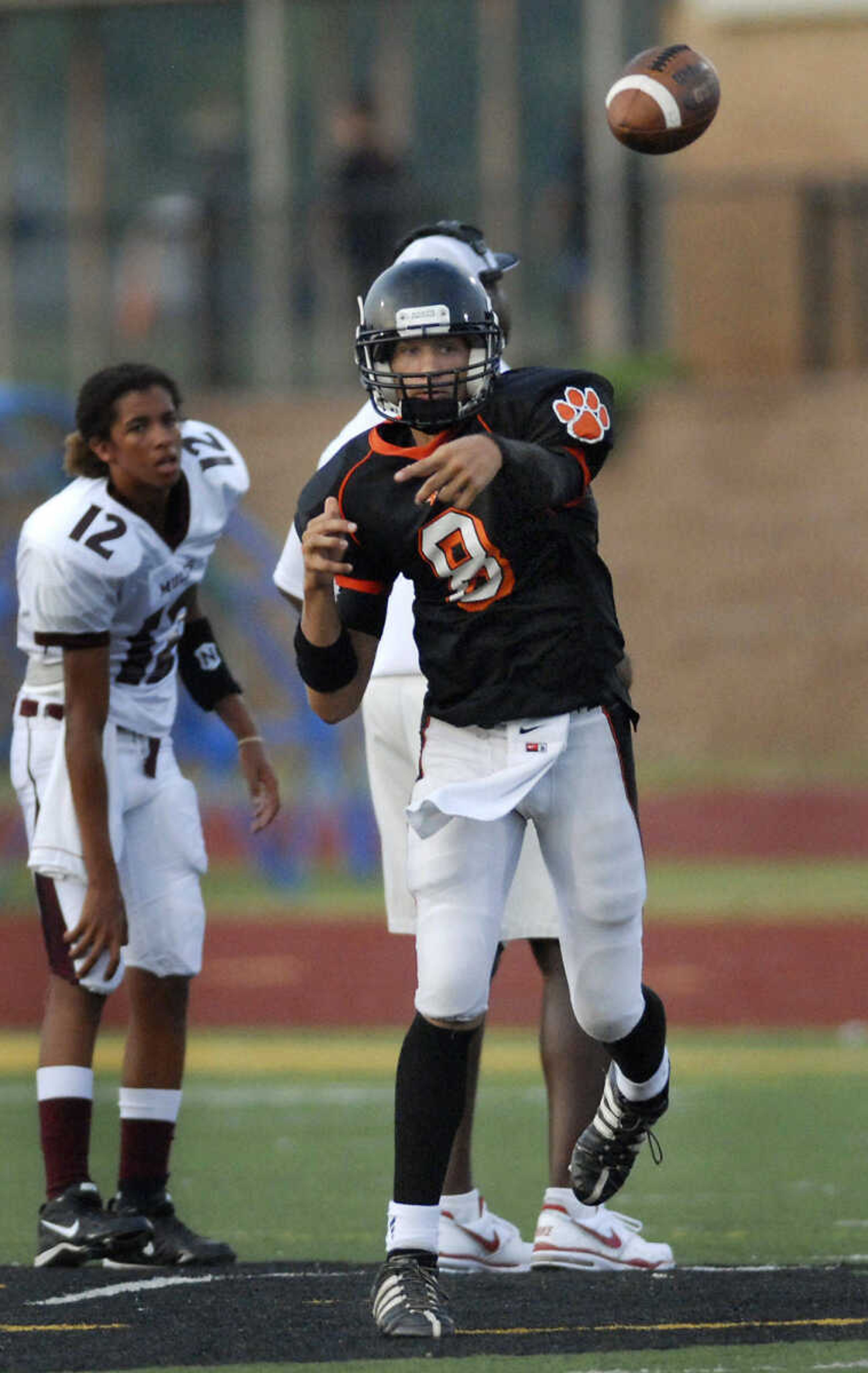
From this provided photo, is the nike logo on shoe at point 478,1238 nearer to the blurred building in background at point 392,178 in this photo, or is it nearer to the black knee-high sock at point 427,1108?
the black knee-high sock at point 427,1108

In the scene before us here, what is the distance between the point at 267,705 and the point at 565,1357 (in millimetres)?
15170

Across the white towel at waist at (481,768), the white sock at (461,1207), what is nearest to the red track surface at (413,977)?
the white sock at (461,1207)

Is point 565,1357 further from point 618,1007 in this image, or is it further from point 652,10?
point 652,10

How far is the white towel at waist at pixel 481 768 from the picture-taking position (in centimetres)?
475

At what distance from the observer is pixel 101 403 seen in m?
6.00

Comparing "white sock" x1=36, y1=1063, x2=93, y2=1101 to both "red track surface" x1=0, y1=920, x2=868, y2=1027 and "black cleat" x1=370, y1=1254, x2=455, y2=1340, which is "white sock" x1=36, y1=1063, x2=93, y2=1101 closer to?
"black cleat" x1=370, y1=1254, x2=455, y2=1340

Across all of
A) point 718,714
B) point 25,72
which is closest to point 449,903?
point 718,714

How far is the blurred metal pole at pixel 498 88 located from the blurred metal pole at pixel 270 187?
1.69 metres

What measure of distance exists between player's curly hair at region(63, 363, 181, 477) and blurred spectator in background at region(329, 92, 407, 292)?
1416cm

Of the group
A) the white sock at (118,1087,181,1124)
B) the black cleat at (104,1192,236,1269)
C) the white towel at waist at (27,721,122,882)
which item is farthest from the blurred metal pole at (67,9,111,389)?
the black cleat at (104,1192,236,1269)

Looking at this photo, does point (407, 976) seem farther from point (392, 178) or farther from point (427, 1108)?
point (392, 178)

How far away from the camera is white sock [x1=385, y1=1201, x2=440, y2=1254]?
15.4 feet

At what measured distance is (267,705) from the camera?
19438mm

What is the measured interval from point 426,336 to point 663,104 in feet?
3.88
